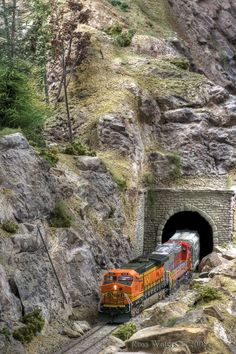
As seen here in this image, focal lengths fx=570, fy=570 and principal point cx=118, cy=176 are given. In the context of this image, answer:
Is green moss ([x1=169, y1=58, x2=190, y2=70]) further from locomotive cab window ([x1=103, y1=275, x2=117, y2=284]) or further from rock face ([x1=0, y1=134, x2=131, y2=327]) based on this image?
locomotive cab window ([x1=103, y1=275, x2=117, y2=284])

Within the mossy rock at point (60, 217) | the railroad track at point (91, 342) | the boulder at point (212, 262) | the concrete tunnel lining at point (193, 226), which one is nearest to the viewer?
the railroad track at point (91, 342)

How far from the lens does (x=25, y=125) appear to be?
121 feet

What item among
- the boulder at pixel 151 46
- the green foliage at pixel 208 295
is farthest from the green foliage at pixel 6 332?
the boulder at pixel 151 46

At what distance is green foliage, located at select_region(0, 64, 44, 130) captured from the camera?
113 feet

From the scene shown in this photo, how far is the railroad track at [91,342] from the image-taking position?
80.7ft

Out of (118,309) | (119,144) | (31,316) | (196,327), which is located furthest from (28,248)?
(119,144)

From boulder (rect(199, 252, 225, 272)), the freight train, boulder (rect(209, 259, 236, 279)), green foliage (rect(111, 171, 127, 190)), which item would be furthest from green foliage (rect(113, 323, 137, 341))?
green foliage (rect(111, 171, 127, 190))

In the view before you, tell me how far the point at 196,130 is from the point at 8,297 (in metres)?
32.6

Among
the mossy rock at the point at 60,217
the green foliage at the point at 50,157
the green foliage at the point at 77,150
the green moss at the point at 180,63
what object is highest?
the green moss at the point at 180,63

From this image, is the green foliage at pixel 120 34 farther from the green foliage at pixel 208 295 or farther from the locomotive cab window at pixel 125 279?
the green foliage at pixel 208 295

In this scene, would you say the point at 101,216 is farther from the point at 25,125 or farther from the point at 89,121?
the point at 89,121

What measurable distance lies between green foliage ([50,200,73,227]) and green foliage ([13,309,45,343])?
6732mm

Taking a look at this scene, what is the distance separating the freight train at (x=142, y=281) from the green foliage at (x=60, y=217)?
3671mm

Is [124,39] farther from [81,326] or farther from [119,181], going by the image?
[81,326]
